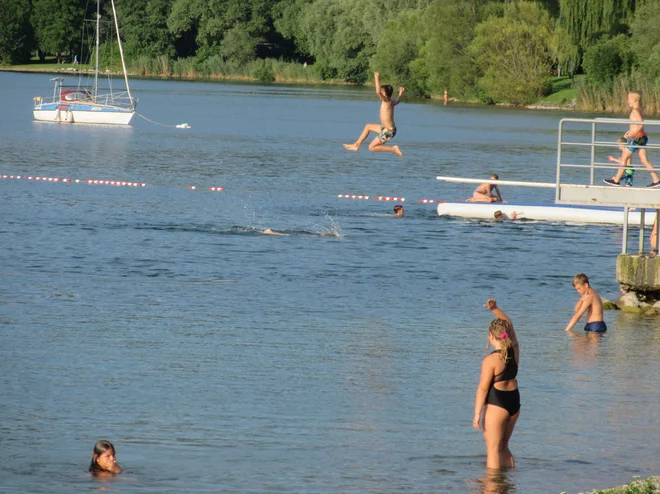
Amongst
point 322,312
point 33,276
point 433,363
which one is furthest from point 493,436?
point 33,276

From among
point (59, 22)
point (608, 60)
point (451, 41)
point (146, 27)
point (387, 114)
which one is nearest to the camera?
point (387, 114)

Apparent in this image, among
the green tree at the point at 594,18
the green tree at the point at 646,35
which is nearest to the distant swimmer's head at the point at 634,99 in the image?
the green tree at the point at 646,35

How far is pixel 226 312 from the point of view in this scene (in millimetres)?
19859

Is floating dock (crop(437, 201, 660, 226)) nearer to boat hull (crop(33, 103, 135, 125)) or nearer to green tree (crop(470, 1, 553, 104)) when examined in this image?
boat hull (crop(33, 103, 135, 125))

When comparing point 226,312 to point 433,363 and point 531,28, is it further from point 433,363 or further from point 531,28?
point 531,28

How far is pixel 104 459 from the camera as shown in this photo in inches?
436

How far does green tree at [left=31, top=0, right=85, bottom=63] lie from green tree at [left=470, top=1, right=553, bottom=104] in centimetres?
7790

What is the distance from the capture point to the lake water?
11852 millimetres

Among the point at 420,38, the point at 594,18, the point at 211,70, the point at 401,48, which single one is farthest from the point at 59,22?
the point at 594,18

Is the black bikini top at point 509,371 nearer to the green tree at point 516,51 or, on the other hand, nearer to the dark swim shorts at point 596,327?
the dark swim shorts at point 596,327

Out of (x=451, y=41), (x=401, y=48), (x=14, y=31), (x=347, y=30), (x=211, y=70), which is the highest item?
(x=14, y=31)

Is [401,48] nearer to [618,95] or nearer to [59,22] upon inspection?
[618,95]

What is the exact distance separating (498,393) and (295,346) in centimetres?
658

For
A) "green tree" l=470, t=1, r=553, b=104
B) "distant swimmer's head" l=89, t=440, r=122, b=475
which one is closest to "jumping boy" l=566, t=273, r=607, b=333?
"distant swimmer's head" l=89, t=440, r=122, b=475
